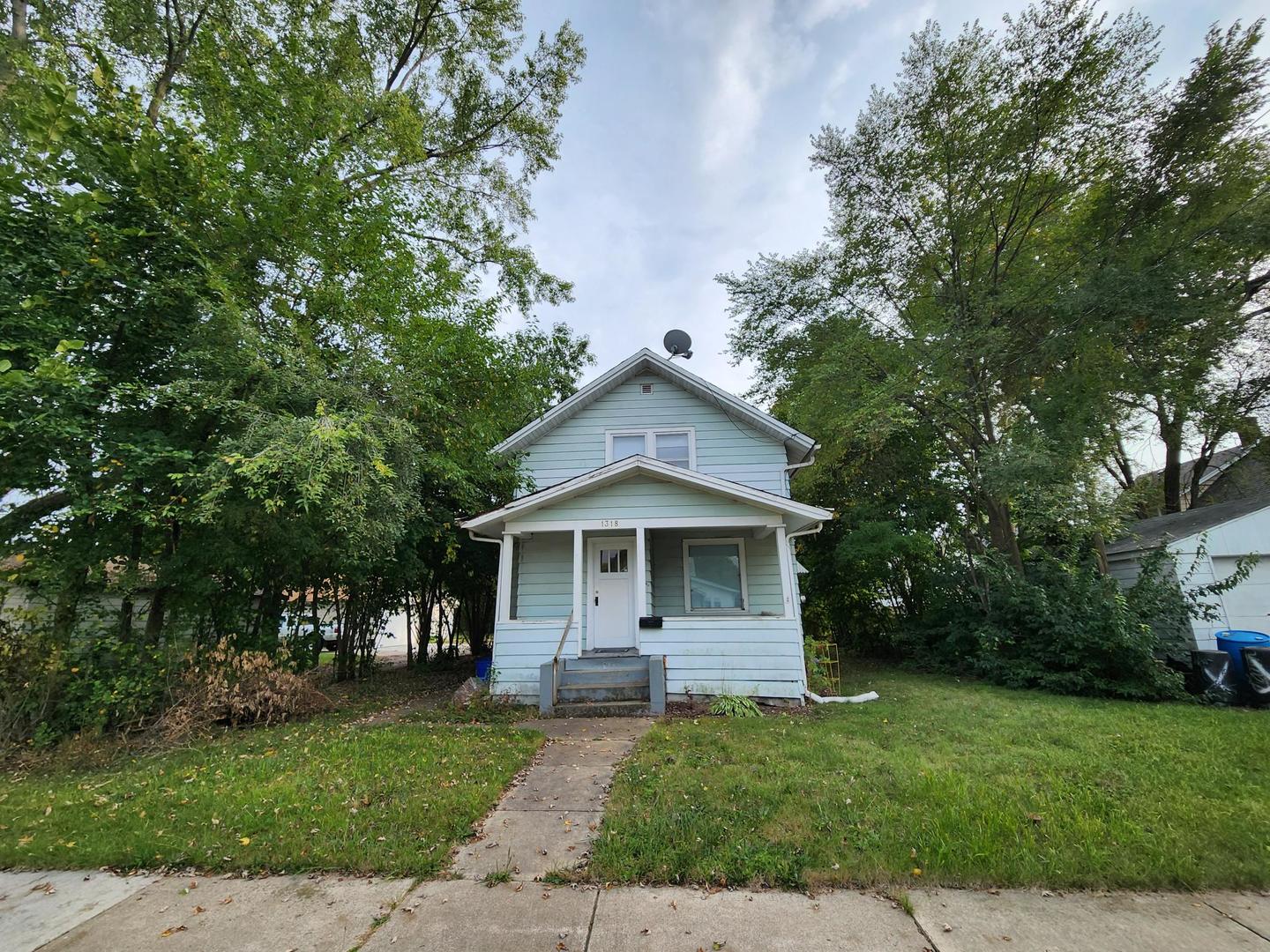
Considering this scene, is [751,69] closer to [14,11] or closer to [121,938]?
[14,11]

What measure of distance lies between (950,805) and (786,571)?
16.5 ft

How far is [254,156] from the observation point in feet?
23.8

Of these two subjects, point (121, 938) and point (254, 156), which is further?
point (254, 156)

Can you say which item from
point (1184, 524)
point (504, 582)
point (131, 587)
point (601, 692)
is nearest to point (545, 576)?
point (504, 582)

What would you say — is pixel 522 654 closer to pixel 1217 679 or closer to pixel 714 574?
pixel 714 574

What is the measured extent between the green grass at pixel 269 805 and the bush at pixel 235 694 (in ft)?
2.41

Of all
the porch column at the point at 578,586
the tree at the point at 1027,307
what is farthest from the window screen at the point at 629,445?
the tree at the point at 1027,307

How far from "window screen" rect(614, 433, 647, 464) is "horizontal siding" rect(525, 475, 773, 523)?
2495 mm

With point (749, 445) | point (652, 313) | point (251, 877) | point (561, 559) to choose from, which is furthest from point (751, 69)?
point (251, 877)

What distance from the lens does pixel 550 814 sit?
162 inches

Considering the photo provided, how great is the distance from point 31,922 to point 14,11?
40.7 ft

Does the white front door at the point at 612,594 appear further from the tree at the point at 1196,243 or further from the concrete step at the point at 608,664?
the tree at the point at 1196,243

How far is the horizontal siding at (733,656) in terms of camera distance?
8133 mm

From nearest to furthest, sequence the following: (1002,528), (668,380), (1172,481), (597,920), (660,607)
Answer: (597,920), (660,607), (668,380), (1002,528), (1172,481)
